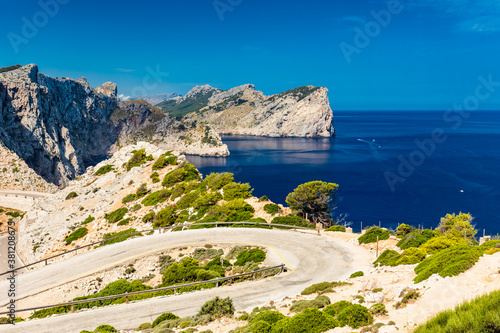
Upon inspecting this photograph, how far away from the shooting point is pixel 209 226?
33.2m

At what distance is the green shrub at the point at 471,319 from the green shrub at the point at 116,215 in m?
36.9

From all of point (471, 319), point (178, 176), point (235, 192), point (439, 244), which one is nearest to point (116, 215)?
point (178, 176)

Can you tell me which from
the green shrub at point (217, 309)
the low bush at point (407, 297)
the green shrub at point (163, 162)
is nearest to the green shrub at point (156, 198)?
the green shrub at point (163, 162)

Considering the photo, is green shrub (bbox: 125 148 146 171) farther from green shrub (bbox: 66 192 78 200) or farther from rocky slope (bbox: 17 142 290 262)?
green shrub (bbox: 66 192 78 200)

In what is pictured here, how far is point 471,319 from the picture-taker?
7.50 meters

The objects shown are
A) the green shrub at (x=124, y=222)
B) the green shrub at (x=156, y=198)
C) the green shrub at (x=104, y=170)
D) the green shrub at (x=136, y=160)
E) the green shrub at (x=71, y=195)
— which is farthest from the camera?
the green shrub at (x=104, y=170)

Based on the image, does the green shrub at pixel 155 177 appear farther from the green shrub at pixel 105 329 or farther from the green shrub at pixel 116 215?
the green shrub at pixel 105 329

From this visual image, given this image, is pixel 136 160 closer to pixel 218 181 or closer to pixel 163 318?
pixel 218 181

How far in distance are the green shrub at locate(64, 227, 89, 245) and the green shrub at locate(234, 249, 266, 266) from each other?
21.9 m

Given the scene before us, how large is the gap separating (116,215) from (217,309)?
1128 inches

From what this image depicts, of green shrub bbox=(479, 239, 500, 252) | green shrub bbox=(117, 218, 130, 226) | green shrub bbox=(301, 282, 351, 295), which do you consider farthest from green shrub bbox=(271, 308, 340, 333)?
green shrub bbox=(117, 218, 130, 226)

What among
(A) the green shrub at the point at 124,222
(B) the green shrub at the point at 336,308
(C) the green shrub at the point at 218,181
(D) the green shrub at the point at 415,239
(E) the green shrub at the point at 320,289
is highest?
(C) the green shrub at the point at 218,181

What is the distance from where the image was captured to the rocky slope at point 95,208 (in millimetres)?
37406

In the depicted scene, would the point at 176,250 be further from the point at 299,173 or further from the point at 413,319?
the point at 299,173
